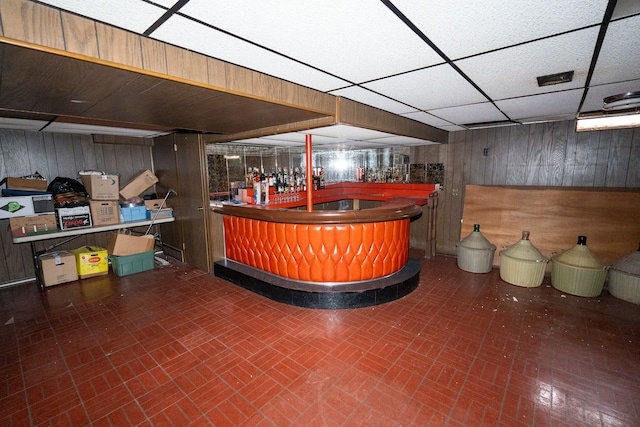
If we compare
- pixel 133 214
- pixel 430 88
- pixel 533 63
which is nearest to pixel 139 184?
pixel 133 214

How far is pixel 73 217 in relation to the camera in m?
4.66

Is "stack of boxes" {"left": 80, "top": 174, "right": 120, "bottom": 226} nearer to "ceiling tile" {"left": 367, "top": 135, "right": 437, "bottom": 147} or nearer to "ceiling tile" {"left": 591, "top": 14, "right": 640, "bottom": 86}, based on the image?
"ceiling tile" {"left": 367, "top": 135, "right": 437, "bottom": 147}

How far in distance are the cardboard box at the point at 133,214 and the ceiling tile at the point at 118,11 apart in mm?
4572

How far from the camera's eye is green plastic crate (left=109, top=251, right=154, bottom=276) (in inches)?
193

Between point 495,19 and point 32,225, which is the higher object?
point 495,19

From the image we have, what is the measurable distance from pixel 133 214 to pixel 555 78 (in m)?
6.44

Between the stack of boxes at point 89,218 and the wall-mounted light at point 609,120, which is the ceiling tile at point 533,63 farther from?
the stack of boxes at point 89,218

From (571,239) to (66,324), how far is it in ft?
23.5

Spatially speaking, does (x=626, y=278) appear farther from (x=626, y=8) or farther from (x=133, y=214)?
(x=133, y=214)

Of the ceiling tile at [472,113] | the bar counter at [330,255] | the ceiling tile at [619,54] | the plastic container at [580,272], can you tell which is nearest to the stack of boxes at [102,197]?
the bar counter at [330,255]

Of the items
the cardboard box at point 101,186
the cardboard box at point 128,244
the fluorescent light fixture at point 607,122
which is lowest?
the cardboard box at point 128,244

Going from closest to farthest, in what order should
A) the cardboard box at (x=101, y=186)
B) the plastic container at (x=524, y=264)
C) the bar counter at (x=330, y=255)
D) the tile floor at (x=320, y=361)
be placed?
the tile floor at (x=320, y=361)
the bar counter at (x=330, y=255)
the plastic container at (x=524, y=264)
the cardboard box at (x=101, y=186)

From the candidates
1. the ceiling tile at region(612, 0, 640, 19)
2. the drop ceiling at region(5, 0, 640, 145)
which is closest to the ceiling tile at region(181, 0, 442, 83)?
the drop ceiling at region(5, 0, 640, 145)

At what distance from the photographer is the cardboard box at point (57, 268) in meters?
4.38
